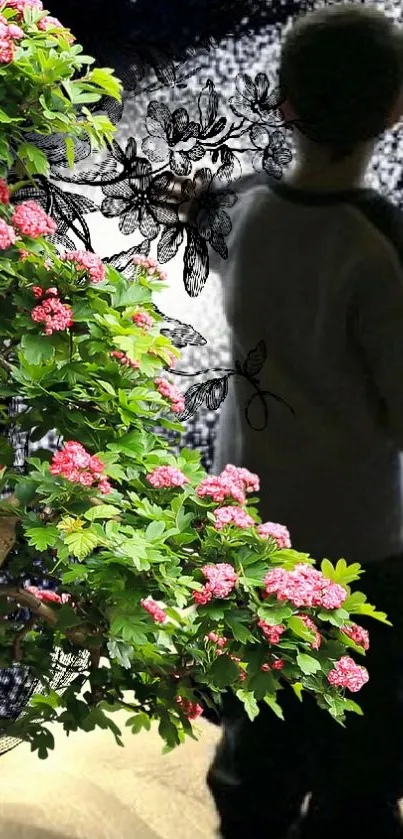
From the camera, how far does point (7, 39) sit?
100 cm

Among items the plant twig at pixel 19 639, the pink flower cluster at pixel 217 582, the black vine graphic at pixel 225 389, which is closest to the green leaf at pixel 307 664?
the pink flower cluster at pixel 217 582

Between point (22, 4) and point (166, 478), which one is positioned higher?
point (22, 4)

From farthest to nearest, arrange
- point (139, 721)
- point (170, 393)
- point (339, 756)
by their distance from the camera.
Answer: point (339, 756) → point (139, 721) → point (170, 393)

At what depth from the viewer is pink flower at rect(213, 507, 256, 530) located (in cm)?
107

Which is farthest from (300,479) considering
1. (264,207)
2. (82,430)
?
(82,430)

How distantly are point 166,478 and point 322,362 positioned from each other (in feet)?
2.14

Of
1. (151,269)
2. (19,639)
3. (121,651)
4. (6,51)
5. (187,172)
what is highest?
(6,51)

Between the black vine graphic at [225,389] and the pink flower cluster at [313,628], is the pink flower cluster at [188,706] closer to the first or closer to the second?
the pink flower cluster at [313,628]

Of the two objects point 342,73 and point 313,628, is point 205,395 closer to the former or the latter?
point 342,73

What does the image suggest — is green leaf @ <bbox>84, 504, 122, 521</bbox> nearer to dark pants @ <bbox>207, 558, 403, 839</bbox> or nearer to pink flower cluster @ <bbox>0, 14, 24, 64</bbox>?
pink flower cluster @ <bbox>0, 14, 24, 64</bbox>

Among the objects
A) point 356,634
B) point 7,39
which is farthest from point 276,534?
point 7,39

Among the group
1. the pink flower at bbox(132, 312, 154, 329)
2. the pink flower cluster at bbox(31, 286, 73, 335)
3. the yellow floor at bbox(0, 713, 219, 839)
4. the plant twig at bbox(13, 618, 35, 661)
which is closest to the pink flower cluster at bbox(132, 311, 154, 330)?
the pink flower at bbox(132, 312, 154, 329)

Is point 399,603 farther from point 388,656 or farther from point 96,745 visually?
point 96,745

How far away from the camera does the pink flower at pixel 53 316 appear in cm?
102
